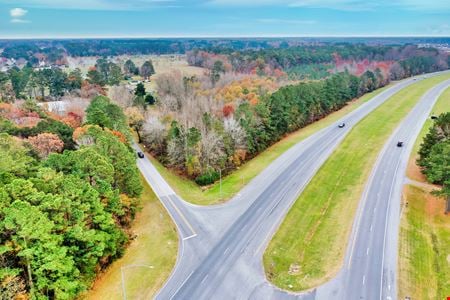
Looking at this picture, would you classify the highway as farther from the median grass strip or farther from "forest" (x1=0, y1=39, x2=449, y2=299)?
"forest" (x1=0, y1=39, x2=449, y2=299)

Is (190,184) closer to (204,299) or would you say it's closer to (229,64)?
(204,299)

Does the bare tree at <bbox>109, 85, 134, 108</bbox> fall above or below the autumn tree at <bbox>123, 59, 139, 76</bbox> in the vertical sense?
below

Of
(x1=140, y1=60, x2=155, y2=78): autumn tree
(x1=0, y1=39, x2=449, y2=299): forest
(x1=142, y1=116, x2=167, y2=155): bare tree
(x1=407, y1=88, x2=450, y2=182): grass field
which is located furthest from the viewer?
(x1=140, y1=60, x2=155, y2=78): autumn tree

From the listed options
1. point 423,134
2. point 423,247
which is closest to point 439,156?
point 423,247

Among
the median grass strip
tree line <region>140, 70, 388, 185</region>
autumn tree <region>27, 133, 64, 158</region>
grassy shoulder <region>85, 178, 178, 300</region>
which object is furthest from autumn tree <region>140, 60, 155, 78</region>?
grassy shoulder <region>85, 178, 178, 300</region>

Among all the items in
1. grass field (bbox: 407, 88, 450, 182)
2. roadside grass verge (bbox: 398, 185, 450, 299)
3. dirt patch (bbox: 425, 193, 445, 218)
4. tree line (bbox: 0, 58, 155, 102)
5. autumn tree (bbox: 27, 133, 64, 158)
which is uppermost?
tree line (bbox: 0, 58, 155, 102)

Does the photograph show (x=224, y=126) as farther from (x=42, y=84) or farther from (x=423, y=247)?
(x=42, y=84)
